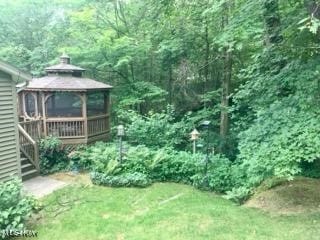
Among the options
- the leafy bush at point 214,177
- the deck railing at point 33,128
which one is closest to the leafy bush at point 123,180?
the leafy bush at point 214,177

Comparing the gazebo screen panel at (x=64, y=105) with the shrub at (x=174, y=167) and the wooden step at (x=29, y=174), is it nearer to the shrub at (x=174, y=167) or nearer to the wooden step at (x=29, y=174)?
the wooden step at (x=29, y=174)

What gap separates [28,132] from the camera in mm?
12008

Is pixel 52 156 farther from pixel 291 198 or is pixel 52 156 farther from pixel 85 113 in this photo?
pixel 291 198

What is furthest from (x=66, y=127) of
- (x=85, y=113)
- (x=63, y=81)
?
(x=63, y=81)

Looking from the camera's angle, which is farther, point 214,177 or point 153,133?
point 153,133

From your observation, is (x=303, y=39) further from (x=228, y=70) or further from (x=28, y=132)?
(x=28, y=132)

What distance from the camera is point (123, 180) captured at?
9977 millimetres

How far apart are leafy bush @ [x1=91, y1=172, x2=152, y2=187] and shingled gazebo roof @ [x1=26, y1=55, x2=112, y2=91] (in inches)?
159

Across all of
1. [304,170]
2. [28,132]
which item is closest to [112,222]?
[304,170]

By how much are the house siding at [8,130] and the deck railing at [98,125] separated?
4.26m

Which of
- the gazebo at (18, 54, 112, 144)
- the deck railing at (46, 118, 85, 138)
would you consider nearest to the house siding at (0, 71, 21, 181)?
the gazebo at (18, 54, 112, 144)

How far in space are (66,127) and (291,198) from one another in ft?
27.2

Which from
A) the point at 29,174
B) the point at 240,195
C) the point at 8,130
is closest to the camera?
the point at 240,195

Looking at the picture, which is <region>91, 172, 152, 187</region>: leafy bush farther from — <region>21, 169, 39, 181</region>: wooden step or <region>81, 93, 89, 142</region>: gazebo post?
<region>81, 93, 89, 142</region>: gazebo post
